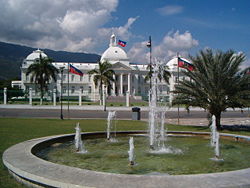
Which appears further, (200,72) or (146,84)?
(146,84)

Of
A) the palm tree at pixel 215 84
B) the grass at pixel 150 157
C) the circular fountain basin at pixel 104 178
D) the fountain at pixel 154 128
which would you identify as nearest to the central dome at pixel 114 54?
the palm tree at pixel 215 84

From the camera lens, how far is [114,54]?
278ft

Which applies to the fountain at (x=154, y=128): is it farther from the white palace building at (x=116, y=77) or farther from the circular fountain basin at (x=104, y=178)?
the white palace building at (x=116, y=77)

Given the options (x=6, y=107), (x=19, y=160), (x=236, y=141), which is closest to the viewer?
(x=19, y=160)

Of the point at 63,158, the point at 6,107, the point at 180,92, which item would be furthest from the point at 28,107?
the point at 63,158

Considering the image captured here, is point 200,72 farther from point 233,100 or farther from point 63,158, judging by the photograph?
point 63,158

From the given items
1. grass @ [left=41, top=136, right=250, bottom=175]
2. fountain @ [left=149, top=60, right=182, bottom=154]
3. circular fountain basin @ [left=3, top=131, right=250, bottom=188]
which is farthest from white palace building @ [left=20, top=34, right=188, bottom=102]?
circular fountain basin @ [left=3, top=131, right=250, bottom=188]

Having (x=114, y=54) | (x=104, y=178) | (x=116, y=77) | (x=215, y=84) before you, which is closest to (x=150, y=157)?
(x=104, y=178)

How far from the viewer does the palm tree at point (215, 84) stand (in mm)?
17234

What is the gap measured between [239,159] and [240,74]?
9.70 metres

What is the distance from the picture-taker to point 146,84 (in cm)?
8788

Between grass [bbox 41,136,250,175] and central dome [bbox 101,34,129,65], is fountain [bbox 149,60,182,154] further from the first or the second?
central dome [bbox 101,34,129,65]

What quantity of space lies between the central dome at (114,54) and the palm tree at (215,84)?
2559 inches

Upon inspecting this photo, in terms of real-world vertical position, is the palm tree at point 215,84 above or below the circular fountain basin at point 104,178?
above
